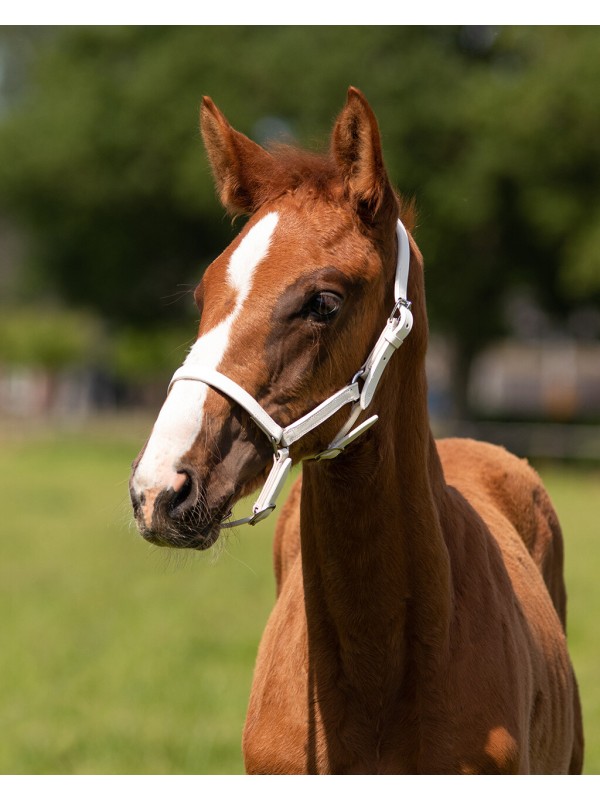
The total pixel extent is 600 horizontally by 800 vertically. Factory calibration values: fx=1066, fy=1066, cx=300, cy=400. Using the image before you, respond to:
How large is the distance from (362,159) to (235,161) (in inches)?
19.1

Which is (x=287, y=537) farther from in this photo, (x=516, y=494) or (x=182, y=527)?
(x=182, y=527)

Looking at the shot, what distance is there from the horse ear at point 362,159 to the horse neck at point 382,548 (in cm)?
48

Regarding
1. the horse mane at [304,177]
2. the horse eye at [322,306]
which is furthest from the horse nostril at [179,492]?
the horse mane at [304,177]

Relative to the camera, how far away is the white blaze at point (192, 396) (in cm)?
271

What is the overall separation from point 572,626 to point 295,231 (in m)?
7.30

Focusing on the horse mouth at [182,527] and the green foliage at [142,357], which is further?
the green foliage at [142,357]

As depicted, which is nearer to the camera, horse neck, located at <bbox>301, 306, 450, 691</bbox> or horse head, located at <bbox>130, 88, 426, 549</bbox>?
horse head, located at <bbox>130, 88, 426, 549</bbox>

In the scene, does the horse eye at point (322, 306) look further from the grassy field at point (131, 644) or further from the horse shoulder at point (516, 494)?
the horse shoulder at point (516, 494)

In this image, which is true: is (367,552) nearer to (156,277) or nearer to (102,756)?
(102,756)

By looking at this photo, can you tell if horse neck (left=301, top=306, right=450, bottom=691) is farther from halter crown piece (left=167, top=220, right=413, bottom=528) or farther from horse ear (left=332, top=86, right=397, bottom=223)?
horse ear (left=332, top=86, right=397, bottom=223)

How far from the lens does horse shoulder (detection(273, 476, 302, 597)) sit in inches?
178

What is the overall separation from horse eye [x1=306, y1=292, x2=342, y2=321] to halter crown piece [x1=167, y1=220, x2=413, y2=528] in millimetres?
222

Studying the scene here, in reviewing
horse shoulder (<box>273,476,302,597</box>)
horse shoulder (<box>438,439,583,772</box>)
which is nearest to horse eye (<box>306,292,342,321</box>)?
horse shoulder (<box>438,439,583,772</box>)
